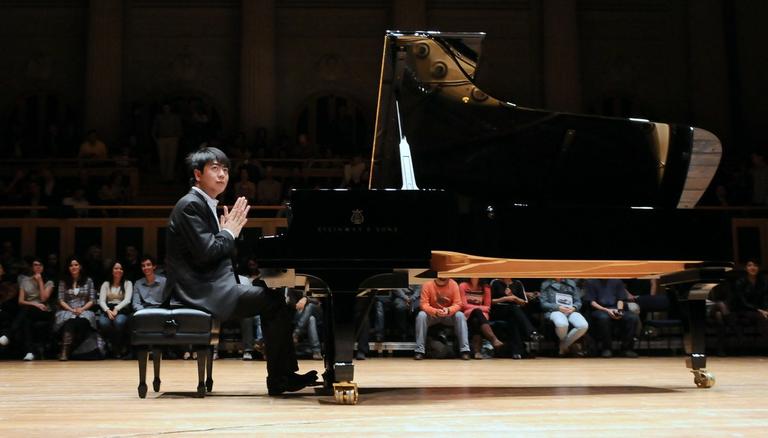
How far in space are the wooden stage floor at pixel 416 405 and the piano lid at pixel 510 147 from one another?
4.06ft

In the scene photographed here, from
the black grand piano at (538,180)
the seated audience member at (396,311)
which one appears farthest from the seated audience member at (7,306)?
the black grand piano at (538,180)

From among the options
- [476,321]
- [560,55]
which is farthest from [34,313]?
[560,55]

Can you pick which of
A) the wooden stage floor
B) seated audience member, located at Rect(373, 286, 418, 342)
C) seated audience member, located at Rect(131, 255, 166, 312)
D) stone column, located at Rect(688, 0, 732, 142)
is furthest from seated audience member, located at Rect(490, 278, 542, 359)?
stone column, located at Rect(688, 0, 732, 142)

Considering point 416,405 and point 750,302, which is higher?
point 750,302

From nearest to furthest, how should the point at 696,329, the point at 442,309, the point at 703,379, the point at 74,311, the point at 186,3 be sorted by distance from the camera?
the point at 703,379
the point at 696,329
the point at 442,309
the point at 74,311
the point at 186,3

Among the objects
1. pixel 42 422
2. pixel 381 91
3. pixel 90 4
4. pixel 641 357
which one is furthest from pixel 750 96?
pixel 42 422

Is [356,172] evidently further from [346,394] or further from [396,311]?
[346,394]

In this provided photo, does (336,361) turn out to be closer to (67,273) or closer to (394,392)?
(394,392)

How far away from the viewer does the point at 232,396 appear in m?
5.01

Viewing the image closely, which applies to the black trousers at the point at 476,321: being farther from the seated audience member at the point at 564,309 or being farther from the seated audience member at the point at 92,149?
the seated audience member at the point at 92,149

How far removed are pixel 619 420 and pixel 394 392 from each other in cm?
171

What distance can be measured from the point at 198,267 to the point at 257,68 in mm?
13260

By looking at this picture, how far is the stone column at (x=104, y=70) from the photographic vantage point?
17.2 meters

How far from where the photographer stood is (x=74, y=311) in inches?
380
